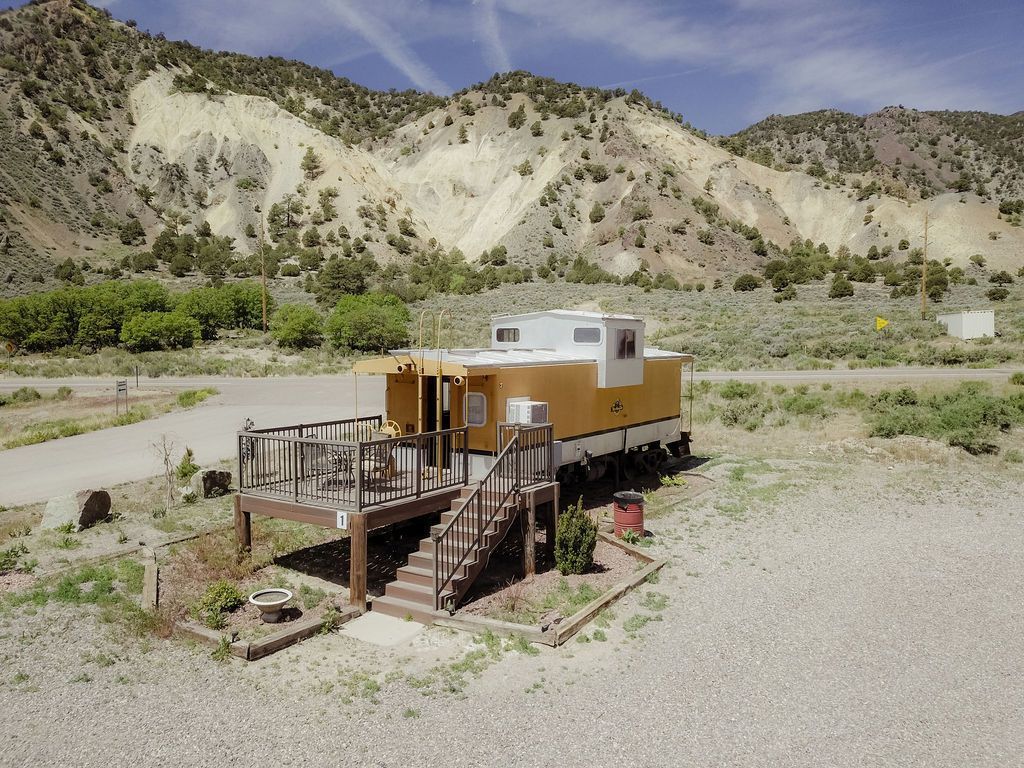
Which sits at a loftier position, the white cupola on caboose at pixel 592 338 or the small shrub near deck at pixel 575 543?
the white cupola on caboose at pixel 592 338

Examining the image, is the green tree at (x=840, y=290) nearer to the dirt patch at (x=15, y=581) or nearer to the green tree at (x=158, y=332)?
the green tree at (x=158, y=332)

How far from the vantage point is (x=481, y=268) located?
81125mm

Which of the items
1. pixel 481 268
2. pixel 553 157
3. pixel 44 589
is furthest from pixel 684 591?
pixel 553 157

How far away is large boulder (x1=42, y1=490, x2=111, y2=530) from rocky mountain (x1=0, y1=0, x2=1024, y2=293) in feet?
215

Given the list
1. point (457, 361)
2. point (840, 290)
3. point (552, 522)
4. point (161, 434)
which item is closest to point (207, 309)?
point (161, 434)

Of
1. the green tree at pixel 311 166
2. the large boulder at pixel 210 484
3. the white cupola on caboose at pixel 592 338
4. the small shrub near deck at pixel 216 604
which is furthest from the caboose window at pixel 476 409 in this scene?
the green tree at pixel 311 166

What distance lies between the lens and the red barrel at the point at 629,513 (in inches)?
502

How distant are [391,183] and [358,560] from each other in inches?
3844

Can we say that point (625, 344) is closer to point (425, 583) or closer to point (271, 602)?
point (425, 583)

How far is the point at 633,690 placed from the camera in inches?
299

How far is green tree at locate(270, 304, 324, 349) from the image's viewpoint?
49156mm

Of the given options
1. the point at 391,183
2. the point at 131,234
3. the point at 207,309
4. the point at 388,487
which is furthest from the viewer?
the point at 391,183

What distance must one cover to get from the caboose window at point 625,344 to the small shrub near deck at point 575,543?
16.7 feet

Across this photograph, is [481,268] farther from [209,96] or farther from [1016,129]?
[1016,129]
